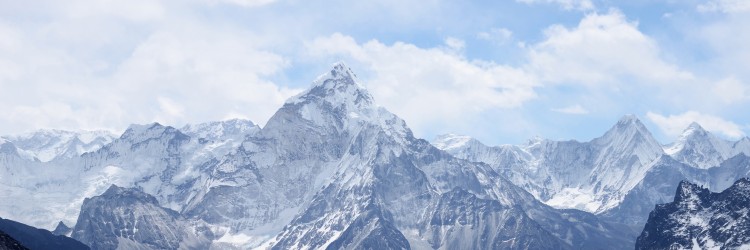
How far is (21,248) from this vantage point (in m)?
176

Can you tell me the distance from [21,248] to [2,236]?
3.53 metres

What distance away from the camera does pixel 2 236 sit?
176m
